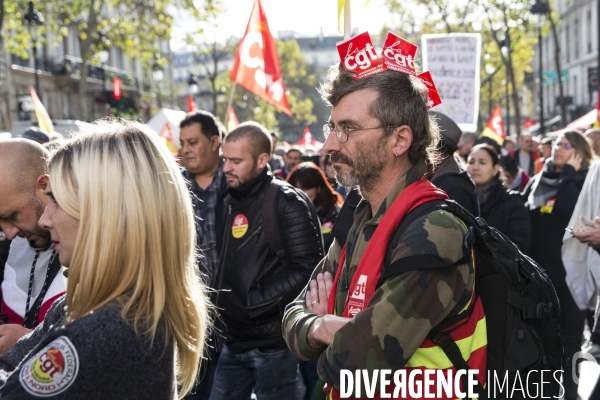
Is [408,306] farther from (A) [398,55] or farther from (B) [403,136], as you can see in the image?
(A) [398,55]

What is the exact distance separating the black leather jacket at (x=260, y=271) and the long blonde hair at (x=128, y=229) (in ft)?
6.86

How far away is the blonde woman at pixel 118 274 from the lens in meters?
1.99

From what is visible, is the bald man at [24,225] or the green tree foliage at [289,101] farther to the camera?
the green tree foliage at [289,101]

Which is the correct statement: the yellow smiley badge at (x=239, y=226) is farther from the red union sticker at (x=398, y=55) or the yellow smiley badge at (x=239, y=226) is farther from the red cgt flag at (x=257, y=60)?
the red cgt flag at (x=257, y=60)

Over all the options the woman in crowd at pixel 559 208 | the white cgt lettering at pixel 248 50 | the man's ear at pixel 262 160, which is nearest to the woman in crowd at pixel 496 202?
the woman in crowd at pixel 559 208

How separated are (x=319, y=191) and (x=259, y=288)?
2.61 meters

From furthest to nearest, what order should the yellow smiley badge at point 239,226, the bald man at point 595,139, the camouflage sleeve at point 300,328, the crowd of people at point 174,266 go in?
1. the bald man at point 595,139
2. the yellow smiley badge at point 239,226
3. the camouflage sleeve at point 300,328
4. the crowd of people at point 174,266

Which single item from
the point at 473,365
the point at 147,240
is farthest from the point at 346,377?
the point at 147,240

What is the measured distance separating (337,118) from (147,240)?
92 cm

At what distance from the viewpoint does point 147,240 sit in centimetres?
220

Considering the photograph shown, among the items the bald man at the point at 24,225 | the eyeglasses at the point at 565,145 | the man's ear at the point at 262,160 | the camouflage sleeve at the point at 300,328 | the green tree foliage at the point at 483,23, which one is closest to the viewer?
the camouflage sleeve at the point at 300,328

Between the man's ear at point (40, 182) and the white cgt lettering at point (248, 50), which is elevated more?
the white cgt lettering at point (248, 50)

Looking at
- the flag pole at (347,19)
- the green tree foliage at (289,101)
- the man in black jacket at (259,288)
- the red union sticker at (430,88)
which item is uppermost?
the green tree foliage at (289,101)

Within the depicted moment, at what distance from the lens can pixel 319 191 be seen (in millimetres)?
7000
